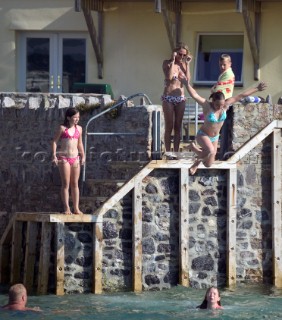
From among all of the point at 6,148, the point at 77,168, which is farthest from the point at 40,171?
the point at 77,168

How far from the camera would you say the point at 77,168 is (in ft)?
81.3

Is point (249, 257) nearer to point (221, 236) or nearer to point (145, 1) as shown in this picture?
point (221, 236)

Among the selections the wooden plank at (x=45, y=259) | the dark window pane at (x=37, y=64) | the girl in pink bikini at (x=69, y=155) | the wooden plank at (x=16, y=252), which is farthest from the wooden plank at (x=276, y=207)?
the dark window pane at (x=37, y=64)

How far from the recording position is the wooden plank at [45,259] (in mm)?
24750

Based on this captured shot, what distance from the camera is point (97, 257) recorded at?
2475cm

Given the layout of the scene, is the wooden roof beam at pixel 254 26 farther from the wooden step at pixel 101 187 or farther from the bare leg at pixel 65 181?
the bare leg at pixel 65 181

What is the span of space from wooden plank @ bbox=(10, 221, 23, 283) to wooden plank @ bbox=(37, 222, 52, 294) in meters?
0.70

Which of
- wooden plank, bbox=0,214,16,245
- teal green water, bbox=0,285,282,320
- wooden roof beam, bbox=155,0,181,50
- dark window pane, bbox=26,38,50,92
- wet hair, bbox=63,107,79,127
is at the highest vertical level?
wooden roof beam, bbox=155,0,181,50

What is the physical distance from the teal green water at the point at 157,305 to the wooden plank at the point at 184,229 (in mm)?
210

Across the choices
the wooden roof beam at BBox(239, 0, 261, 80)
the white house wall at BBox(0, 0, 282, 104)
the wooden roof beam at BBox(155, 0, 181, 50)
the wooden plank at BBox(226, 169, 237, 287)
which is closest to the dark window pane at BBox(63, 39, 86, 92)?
the white house wall at BBox(0, 0, 282, 104)

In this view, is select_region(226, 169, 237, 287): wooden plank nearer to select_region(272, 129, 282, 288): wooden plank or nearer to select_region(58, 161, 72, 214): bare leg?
select_region(272, 129, 282, 288): wooden plank

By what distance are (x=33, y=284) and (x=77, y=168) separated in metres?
1.87

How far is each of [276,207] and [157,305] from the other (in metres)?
2.60

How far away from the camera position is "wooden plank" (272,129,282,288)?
83.4 ft
